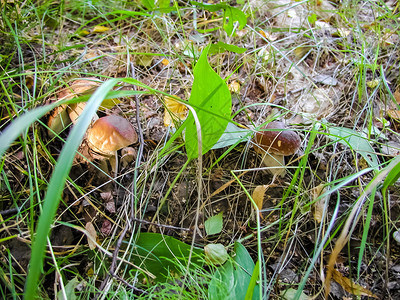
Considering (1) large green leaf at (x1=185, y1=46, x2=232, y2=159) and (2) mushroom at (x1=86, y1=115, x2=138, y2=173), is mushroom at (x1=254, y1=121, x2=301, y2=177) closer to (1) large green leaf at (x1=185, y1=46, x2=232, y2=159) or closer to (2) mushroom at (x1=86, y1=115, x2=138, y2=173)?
(1) large green leaf at (x1=185, y1=46, x2=232, y2=159)

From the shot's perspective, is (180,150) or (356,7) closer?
(180,150)

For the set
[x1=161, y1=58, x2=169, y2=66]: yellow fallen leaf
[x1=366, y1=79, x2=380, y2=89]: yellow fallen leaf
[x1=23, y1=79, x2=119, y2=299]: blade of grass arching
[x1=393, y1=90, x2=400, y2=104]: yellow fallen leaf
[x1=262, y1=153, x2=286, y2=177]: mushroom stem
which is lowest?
[x1=262, y1=153, x2=286, y2=177]: mushroom stem

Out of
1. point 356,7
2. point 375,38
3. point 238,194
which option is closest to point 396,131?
point 375,38

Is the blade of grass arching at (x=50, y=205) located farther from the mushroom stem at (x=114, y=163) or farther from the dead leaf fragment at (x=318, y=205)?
the dead leaf fragment at (x=318, y=205)

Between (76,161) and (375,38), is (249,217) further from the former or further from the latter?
(375,38)

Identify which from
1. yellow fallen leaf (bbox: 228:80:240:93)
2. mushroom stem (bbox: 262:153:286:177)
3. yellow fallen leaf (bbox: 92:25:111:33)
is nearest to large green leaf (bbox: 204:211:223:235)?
mushroom stem (bbox: 262:153:286:177)

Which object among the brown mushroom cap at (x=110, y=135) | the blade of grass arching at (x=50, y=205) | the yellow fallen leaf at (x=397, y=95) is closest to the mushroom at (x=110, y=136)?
the brown mushroom cap at (x=110, y=135)

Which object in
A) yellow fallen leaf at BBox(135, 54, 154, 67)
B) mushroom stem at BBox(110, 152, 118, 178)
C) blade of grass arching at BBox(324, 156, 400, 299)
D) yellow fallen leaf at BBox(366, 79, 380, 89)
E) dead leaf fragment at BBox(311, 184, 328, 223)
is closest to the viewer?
blade of grass arching at BBox(324, 156, 400, 299)
